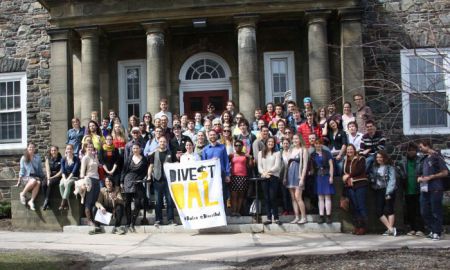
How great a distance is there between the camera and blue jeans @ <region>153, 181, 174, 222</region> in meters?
11.6

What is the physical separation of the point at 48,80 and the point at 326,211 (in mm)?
11910

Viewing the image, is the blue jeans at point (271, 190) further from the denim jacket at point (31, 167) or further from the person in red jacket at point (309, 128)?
the denim jacket at point (31, 167)

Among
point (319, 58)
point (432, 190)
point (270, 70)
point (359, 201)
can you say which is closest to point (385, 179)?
point (359, 201)

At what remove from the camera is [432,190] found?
1073 centimetres

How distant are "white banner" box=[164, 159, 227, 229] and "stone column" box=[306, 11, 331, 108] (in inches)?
209

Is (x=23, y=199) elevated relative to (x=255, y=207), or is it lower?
elevated

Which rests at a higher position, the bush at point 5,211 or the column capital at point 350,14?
the column capital at point 350,14

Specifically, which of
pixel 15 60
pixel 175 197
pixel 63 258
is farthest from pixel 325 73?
pixel 15 60

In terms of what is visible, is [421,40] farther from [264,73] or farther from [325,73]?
[264,73]

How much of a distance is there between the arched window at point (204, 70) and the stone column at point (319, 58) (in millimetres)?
3913

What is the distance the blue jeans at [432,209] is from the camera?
1064cm

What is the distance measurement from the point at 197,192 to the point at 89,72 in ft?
22.0

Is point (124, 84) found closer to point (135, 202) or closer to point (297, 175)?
point (135, 202)

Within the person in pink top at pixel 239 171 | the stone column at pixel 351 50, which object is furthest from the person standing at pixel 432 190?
the stone column at pixel 351 50
